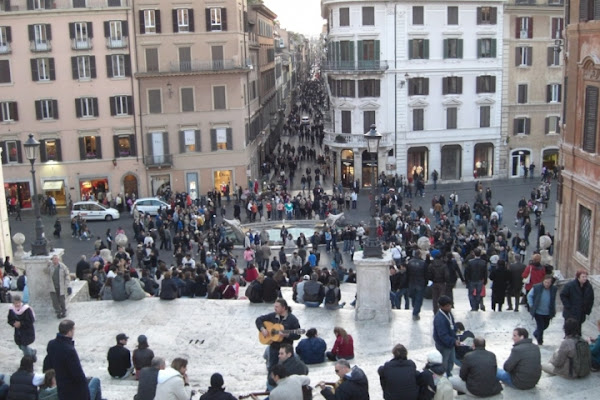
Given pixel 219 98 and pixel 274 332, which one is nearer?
pixel 274 332

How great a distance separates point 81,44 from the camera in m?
43.7

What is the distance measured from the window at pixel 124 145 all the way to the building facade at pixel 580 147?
2812 centimetres

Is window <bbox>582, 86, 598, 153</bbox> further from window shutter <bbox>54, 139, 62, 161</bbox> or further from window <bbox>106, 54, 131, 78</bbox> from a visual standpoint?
window shutter <bbox>54, 139, 62, 161</bbox>

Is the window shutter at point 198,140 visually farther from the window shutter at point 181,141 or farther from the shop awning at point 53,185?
the shop awning at point 53,185

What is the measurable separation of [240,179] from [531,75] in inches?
811

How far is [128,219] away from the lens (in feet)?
136

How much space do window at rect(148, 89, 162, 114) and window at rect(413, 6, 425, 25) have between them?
55.2ft

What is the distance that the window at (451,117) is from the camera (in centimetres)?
4869

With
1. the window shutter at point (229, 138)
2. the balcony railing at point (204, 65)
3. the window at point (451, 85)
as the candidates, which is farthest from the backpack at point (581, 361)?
the window at point (451, 85)

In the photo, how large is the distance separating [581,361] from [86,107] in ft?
124

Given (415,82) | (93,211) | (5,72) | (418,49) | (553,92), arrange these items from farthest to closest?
(553,92)
(415,82)
(418,49)
(5,72)
(93,211)

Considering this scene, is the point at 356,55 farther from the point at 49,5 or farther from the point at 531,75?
the point at 49,5

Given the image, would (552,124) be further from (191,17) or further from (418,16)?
(191,17)

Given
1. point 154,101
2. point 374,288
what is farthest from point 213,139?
point 374,288
